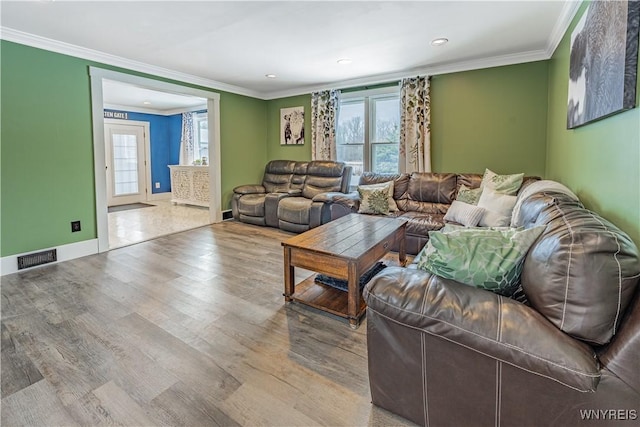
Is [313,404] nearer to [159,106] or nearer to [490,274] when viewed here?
[490,274]

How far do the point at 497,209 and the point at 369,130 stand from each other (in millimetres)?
2661

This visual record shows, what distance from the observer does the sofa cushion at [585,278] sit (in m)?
1.00

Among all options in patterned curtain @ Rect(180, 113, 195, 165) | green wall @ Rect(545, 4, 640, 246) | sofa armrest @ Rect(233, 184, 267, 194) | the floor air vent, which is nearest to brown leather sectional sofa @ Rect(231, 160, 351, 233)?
sofa armrest @ Rect(233, 184, 267, 194)

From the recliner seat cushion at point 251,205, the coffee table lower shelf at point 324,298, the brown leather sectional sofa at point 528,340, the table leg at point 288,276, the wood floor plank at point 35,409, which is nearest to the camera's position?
the brown leather sectional sofa at point 528,340

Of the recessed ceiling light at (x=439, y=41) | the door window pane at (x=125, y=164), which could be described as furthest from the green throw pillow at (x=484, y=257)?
the door window pane at (x=125, y=164)

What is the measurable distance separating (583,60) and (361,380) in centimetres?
252

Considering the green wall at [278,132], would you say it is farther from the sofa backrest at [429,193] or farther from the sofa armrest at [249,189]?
the sofa backrest at [429,193]

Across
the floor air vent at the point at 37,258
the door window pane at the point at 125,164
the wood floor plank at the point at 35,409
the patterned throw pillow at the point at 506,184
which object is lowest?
the wood floor plank at the point at 35,409

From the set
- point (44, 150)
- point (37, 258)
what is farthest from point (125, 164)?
point (37, 258)

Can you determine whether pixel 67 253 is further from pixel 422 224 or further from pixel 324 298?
pixel 422 224

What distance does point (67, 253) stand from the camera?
12.0 feet

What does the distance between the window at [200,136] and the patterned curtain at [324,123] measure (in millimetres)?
3693

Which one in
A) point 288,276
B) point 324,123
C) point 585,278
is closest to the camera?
point 585,278

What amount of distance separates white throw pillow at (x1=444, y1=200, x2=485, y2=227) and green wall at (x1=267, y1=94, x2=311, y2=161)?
3.07m
